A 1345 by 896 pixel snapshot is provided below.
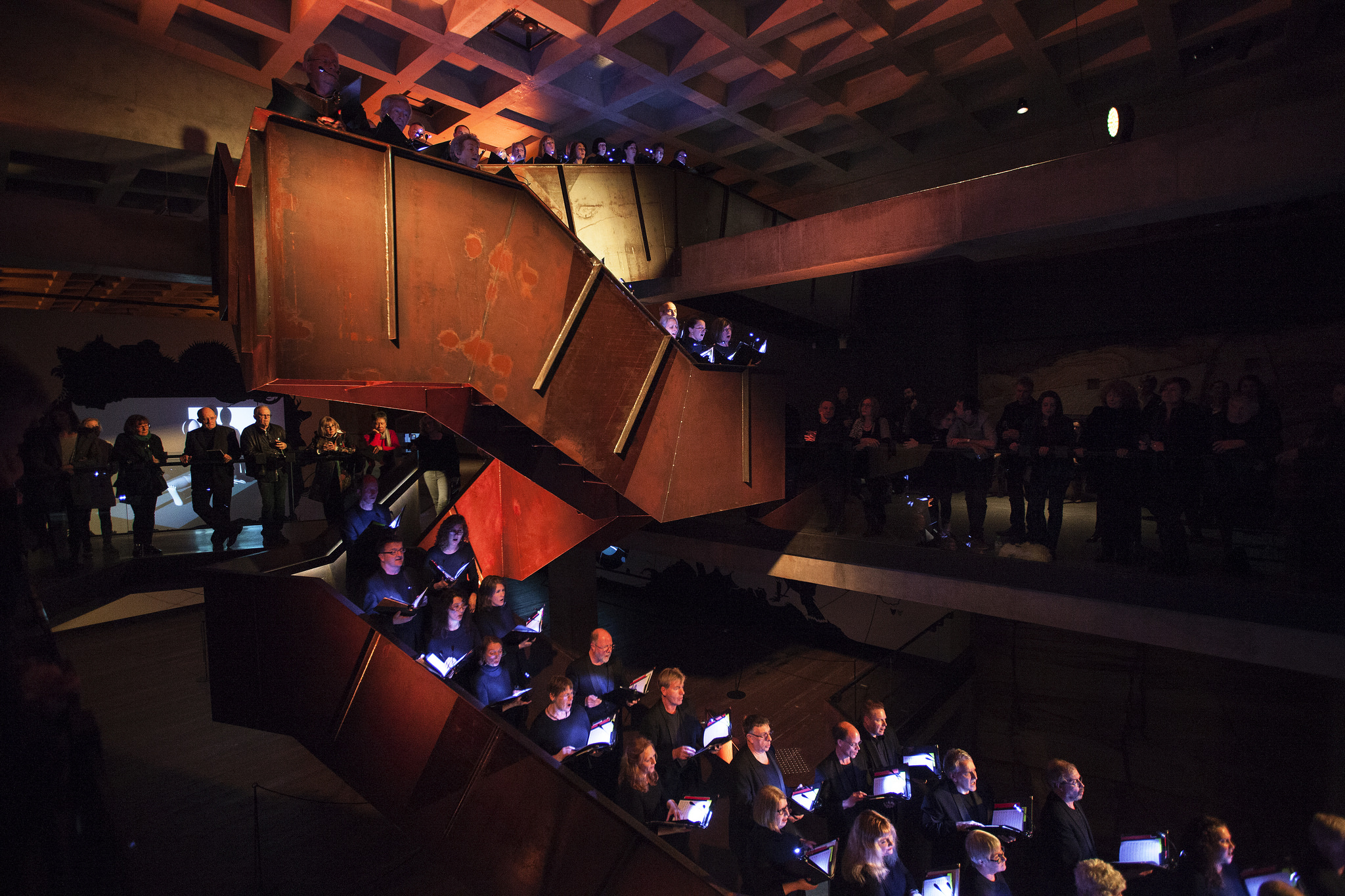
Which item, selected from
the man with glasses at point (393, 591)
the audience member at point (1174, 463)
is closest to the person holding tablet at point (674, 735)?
the man with glasses at point (393, 591)

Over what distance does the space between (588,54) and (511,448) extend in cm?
679

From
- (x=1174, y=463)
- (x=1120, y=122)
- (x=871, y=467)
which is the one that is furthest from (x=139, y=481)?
(x=1120, y=122)

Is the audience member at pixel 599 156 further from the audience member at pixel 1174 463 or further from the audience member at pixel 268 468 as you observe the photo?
the audience member at pixel 1174 463

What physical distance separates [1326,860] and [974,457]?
3978mm

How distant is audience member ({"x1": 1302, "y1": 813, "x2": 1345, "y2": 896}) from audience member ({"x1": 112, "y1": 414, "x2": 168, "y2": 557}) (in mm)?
11470

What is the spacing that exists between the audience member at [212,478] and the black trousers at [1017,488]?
954 centimetres

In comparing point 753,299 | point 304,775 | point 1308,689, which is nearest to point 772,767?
point 304,775

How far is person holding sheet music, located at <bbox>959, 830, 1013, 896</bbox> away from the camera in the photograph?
4.65m

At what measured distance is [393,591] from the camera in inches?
251

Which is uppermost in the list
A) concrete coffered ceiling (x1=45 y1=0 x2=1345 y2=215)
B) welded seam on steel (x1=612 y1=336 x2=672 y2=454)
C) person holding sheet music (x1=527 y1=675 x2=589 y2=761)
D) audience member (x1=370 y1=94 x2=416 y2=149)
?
concrete coffered ceiling (x1=45 y1=0 x2=1345 y2=215)

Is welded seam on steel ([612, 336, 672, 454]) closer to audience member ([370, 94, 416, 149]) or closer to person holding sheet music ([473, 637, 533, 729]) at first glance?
person holding sheet music ([473, 637, 533, 729])

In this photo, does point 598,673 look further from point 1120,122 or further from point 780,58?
point 780,58

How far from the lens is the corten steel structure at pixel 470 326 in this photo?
14.4ft

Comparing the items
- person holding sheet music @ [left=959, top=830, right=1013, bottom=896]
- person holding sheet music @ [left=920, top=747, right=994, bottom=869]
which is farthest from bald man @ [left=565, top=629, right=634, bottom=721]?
person holding sheet music @ [left=959, top=830, right=1013, bottom=896]
